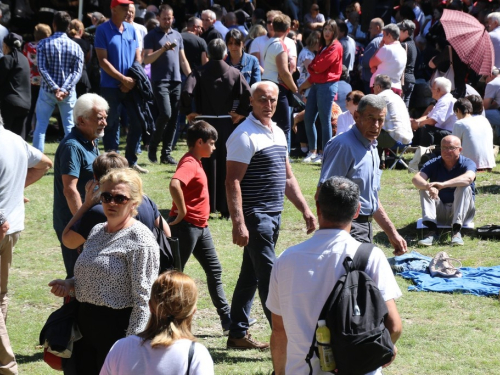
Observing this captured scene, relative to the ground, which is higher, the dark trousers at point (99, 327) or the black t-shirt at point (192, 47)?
the black t-shirt at point (192, 47)

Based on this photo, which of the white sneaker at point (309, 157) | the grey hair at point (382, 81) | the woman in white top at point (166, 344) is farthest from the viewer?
the white sneaker at point (309, 157)

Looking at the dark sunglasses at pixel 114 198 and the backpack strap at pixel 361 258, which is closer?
the backpack strap at pixel 361 258

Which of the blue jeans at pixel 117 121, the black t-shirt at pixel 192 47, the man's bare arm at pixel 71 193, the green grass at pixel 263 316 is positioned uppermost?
the black t-shirt at pixel 192 47

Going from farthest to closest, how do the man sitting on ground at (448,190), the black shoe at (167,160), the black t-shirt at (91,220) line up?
the black shoe at (167,160), the man sitting on ground at (448,190), the black t-shirt at (91,220)

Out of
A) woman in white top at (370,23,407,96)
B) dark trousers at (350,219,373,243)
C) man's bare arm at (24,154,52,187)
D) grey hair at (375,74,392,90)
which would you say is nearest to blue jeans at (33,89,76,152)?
grey hair at (375,74,392,90)

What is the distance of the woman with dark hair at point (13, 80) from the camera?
38.3ft

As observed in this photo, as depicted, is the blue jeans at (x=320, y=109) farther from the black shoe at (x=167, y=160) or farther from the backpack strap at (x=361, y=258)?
the backpack strap at (x=361, y=258)

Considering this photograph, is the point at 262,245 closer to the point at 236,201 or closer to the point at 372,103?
the point at 236,201

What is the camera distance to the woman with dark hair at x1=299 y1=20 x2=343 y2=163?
12562 millimetres

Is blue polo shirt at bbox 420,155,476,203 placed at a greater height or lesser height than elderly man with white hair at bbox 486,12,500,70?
lesser

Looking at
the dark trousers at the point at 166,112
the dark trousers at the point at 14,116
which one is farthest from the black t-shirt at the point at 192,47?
the dark trousers at the point at 14,116

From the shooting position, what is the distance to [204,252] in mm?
6469

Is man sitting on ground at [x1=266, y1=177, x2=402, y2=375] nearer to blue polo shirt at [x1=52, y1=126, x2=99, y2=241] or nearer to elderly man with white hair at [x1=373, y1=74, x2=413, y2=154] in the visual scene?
blue polo shirt at [x1=52, y1=126, x2=99, y2=241]

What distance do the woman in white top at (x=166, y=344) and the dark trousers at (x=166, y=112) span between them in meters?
8.71
